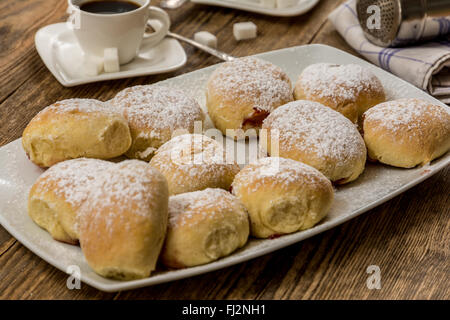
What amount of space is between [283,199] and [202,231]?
0.55 ft

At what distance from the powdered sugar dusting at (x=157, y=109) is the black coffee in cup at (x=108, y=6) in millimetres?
440

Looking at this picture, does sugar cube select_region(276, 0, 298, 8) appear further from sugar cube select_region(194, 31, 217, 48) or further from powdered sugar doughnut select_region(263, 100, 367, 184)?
powdered sugar doughnut select_region(263, 100, 367, 184)

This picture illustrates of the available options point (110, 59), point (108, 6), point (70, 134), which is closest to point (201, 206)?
point (70, 134)

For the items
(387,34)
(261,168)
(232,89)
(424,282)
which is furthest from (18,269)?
(387,34)

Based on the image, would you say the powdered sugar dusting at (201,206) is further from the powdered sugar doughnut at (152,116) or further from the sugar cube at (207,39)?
the sugar cube at (207,39)

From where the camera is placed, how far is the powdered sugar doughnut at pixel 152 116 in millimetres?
1196

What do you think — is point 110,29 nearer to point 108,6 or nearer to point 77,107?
point 108,6

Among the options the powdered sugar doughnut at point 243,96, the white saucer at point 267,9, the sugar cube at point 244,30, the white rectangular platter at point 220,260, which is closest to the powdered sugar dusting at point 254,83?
the powdered sugar doughnut at point 243,96

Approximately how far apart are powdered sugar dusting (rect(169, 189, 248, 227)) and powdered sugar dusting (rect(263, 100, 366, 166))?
238 millimetres

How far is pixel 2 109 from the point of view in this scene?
1.47 metres

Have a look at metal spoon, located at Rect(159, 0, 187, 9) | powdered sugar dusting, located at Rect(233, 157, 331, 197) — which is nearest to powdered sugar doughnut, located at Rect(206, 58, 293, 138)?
powdered sugar dusting, located at Rect(233, 157, 331, 197)

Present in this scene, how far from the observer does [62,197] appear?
946mm

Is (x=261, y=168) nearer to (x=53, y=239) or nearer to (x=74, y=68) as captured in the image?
(x=53, y=239)

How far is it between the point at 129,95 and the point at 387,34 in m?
0.88
